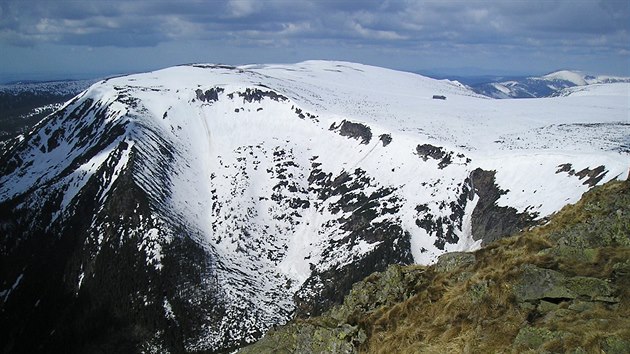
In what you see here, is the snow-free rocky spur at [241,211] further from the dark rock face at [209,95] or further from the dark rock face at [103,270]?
the dark rock face at [209,95]

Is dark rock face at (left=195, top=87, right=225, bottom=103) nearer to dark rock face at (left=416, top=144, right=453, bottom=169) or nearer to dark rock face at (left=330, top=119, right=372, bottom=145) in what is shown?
dark rock face at (left=330, top=119, right=372, bottom=145)

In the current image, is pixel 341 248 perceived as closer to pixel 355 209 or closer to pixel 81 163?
pixel 355 209

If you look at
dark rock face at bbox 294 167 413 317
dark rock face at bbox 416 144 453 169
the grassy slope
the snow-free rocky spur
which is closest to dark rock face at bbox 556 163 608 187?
the snow-free rocky spur

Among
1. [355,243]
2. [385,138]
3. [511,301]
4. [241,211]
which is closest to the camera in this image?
[511,301]

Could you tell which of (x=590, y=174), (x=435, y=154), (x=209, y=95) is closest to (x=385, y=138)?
(x=435, y=154)

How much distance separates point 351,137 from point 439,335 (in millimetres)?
131787

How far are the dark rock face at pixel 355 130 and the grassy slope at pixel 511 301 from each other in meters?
118

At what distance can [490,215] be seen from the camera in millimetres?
89500

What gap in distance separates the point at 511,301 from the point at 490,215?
265 ft

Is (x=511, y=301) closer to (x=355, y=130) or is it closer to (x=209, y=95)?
(x=355, y=130)

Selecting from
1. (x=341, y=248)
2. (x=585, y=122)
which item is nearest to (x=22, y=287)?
(x=341, y=248)

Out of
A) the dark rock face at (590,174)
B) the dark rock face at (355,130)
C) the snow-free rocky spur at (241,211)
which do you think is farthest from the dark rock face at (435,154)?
the dark rock face at (590,174)

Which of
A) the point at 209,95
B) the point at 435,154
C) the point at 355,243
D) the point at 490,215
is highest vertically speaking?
the point at 209,95

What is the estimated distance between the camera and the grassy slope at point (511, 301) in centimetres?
1213
